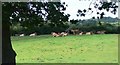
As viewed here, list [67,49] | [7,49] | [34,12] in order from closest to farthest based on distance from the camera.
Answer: [34,12] < [7,49] < [67,49]

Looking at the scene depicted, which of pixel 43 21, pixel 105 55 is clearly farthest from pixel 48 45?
pixel 43 21

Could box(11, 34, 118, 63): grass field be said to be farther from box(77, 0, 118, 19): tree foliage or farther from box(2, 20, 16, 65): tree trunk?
box(77, 0, 118, 19): tree foliage

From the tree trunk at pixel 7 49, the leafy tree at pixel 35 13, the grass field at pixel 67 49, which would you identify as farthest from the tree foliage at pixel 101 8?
the grass field at pixel 67 49

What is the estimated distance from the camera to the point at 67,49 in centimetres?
1414

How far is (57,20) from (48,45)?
888cm

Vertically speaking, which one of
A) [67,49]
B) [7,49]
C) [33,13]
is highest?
[33,13]

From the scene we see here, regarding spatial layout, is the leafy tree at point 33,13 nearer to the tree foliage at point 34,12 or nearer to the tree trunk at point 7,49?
the tree foliage at point 34,12

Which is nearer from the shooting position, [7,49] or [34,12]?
[34,12]

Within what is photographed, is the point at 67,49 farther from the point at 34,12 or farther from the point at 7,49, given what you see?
the point at 34,12

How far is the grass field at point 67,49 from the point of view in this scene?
1231 centimetres

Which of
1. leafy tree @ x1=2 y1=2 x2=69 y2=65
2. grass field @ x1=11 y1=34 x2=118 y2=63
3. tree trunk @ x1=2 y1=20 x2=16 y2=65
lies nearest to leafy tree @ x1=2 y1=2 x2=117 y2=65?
leafy tree @ x1=2 y1=2 x2=69 y2=65

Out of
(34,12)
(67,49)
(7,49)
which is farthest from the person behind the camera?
(67,49)

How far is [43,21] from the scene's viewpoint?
5.57 m

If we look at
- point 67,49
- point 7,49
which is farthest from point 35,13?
point 67,49
